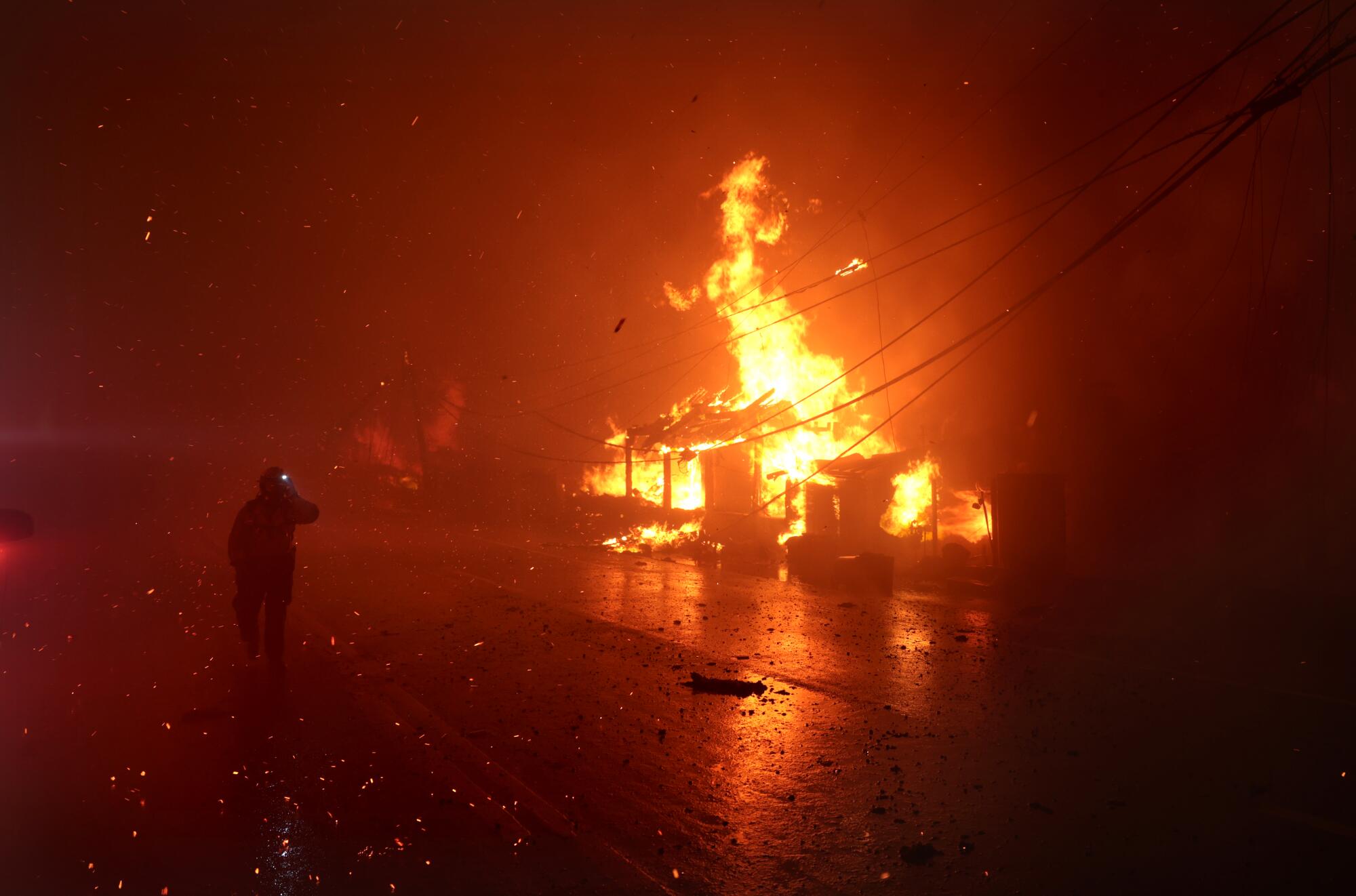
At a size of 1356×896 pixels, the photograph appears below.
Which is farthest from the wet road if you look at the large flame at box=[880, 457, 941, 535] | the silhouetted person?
the large flame at box=[880, 457, 941, 535]

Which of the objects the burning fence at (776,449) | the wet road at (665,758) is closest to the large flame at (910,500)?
the burning fence at (776,449)

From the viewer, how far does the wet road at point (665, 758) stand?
4.05m

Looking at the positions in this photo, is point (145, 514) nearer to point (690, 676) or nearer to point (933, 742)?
point (690, 676)

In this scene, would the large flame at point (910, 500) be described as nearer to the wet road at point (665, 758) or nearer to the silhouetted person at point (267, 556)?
the wet road at point (665, 758)

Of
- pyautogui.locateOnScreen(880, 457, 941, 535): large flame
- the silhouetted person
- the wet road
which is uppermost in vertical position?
pyautogui.locateOnScreen(880, 457, 941, 535): large flame

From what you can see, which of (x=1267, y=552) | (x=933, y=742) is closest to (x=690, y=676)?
(x=933, y=742)

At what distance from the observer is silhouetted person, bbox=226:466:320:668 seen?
7.71 metres

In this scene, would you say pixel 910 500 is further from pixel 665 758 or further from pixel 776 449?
pixel 665 758

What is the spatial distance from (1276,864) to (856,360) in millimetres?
32700

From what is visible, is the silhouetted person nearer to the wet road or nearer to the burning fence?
the wet road

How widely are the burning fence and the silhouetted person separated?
47.2 ft

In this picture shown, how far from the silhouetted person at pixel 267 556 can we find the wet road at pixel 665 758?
459 mm

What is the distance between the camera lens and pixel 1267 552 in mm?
16844

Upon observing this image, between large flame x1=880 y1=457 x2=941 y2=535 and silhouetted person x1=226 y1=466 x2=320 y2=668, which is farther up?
large flame x1=880 y1=457 x2=941 y2=535
